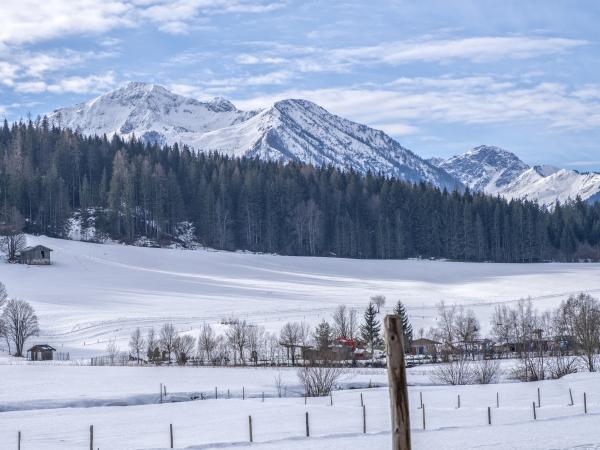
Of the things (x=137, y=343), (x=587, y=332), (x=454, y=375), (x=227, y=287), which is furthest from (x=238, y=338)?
(x=227, y=287)

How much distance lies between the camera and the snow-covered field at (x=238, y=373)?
104 ft

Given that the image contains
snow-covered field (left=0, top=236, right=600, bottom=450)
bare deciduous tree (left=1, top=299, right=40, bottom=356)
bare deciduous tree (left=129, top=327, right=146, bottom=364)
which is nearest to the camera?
snow-covered field (left=0, top=236, right=600, bottom=450)

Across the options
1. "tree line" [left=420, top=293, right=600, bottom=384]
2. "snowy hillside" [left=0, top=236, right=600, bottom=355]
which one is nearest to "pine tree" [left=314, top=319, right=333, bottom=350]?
"snowy hillside" [left=0, top=236, right=600, bottom=355]

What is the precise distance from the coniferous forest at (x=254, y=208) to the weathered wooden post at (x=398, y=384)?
146671 millimetres

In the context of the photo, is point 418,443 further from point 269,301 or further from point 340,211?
point 340,211

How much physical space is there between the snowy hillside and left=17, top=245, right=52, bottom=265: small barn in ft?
7.04

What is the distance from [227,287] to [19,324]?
1497 inches

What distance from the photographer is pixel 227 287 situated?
111m

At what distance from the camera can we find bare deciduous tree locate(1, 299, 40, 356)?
250 feet

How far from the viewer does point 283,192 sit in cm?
18488

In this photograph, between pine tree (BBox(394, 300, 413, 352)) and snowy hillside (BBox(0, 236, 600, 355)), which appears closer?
pine tree (BBox(394, 300, 413, 352))

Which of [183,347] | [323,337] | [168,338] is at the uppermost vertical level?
[168,338]

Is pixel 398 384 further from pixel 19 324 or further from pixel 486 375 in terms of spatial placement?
pixel 19 324

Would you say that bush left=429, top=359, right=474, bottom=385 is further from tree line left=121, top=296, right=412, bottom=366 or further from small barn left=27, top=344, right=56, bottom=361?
small barn left=27, top=344, right=56, bottom=361
